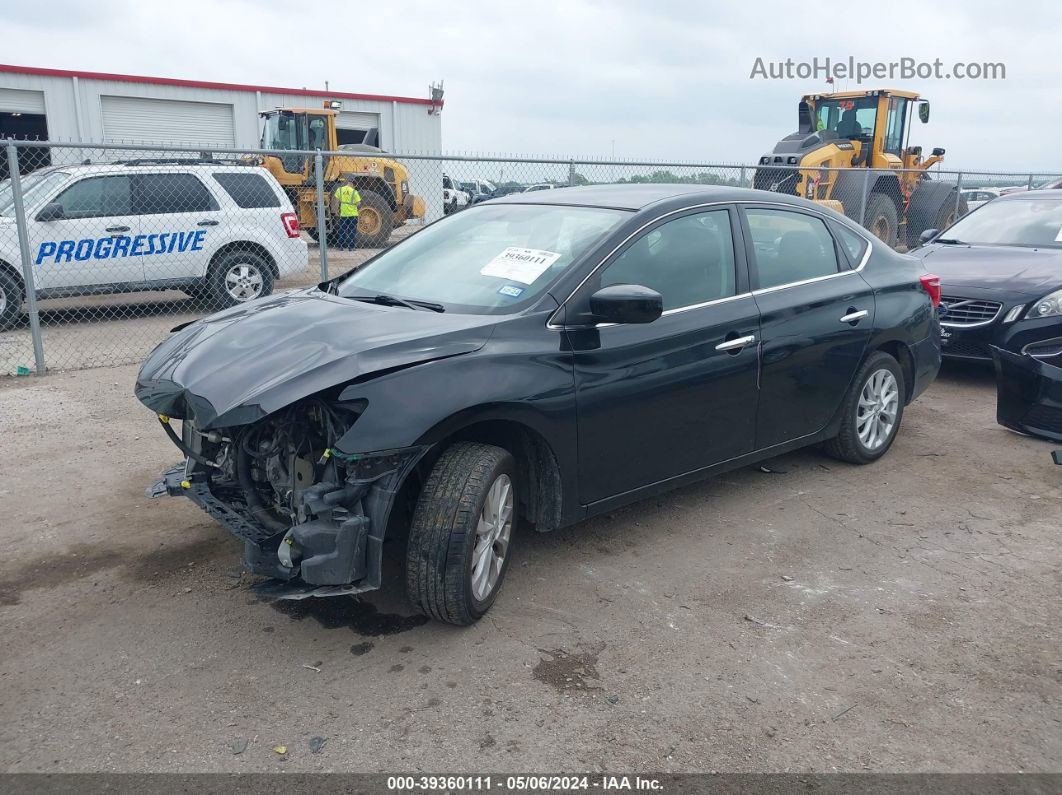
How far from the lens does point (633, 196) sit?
4676 millimetres

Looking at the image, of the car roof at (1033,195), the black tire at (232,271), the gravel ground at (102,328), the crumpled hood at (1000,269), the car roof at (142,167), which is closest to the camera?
the crumpled hood at (1000,269)

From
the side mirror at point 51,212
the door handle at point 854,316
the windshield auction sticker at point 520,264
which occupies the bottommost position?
the door handle at point 854,316

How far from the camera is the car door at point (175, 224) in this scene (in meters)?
10.4

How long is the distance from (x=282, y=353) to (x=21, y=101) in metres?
24.9

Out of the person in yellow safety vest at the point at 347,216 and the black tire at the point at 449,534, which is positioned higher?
the person in yellow safety vest at the point at 347,216

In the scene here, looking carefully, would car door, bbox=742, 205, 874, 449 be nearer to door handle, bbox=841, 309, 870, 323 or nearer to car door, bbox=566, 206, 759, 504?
door handle, bbox=841, 309, 870, 323

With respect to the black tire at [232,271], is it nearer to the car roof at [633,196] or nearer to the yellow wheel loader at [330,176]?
the yellow wheel loader at [330,176]

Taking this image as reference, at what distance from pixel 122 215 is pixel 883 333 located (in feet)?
28.0

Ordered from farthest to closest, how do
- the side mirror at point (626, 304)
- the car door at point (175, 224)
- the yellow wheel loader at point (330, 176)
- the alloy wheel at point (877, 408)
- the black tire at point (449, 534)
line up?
the yellow wheel loader at point (330, 176)
the car door at point (175, 224)
the alloy wheel at point (877, 408)
the side mirror at point (626, 304)
the black tire at point (449, 534)

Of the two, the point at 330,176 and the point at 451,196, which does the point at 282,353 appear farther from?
the point at 451,196

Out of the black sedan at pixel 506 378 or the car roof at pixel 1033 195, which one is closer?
the black sedan at pixel 506 378

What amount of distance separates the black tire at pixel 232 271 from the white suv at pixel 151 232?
0.04 ft

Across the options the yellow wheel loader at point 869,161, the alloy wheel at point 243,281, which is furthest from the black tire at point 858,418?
the yellow wheel loader at point 869,161

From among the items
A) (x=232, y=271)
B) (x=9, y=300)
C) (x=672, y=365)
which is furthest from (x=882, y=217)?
(x=9, y=300)
